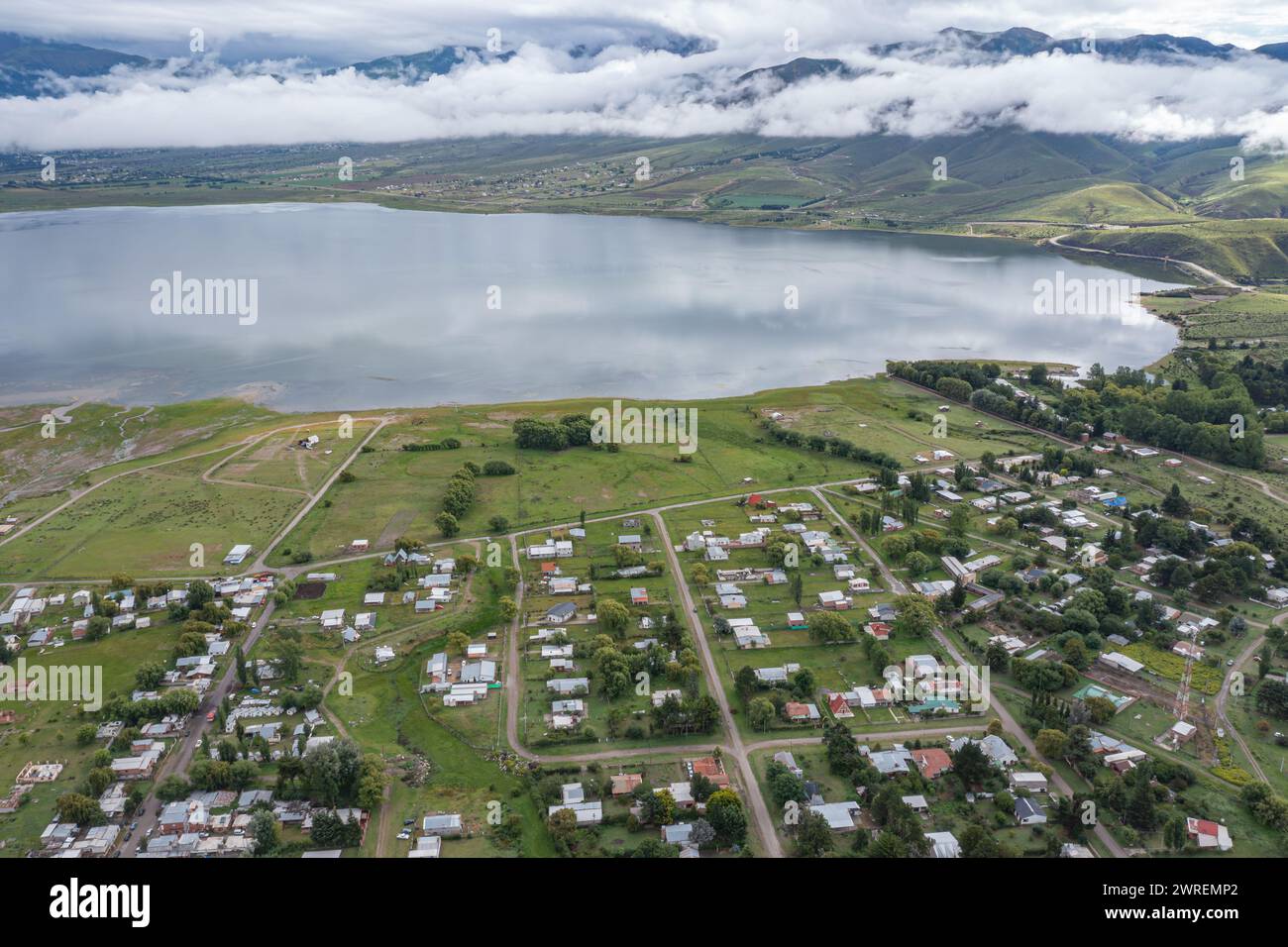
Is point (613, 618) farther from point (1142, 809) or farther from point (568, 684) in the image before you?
point (1142, 809)

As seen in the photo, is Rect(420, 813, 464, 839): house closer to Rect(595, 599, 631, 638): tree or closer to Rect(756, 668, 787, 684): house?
Rect(595, 599, 631, 638): tree

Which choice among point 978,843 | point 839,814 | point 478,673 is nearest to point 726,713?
point 839,814

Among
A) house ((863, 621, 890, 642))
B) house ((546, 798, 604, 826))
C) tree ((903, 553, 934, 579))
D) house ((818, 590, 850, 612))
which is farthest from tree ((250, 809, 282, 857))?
tree ((903, 553, 934, 579))

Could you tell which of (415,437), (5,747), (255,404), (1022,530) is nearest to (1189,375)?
(1022,530)

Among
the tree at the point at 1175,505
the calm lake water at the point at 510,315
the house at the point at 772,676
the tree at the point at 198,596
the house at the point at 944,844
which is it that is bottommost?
the house at the point at 944,844

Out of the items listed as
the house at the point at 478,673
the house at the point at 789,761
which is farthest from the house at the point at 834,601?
the house at the point at 478,673

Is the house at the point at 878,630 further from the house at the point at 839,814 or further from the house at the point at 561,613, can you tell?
the house at the point at 561,613

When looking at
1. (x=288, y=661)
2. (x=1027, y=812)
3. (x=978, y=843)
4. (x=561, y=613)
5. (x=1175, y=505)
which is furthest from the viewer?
(x=1175, y=505)
